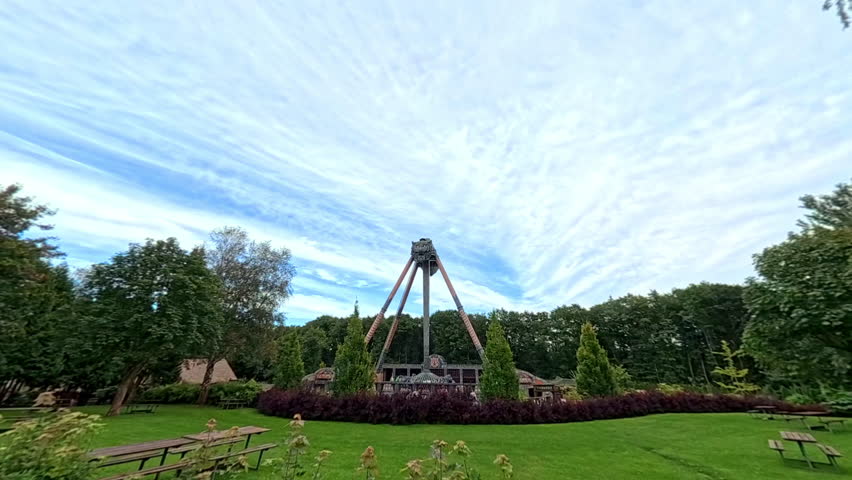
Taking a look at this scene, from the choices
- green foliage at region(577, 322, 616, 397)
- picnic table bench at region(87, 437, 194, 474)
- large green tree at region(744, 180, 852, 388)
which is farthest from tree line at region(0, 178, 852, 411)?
picnic table bench at region(87, 437, 194, 474)

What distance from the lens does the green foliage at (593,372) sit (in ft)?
60.7

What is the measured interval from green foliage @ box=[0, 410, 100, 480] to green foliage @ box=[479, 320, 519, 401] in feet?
49.7

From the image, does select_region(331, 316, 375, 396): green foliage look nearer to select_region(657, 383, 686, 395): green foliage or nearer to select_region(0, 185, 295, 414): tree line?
select_region(0, 185, 295, 414): tree line

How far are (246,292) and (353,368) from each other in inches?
475

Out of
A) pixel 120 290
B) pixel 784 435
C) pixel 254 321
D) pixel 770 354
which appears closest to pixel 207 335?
pixel 120 290

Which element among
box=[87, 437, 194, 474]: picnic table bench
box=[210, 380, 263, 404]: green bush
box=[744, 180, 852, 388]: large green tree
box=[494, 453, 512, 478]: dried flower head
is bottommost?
box=[210, 380, 263, 404]: green bush

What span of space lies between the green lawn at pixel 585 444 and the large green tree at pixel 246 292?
9.93 meters

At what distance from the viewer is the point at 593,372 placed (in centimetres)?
1886

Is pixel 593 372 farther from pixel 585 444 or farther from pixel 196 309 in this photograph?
pixel 196 309

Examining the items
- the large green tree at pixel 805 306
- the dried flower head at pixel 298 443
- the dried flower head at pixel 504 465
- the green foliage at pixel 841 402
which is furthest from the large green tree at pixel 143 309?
the green foliage at pixel 841 402

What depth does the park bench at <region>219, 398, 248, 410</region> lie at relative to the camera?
2117 centimetres

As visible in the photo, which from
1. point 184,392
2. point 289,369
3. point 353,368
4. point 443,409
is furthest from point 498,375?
point 184,392

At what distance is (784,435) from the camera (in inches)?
305

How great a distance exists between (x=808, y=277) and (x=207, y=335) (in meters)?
26.7
